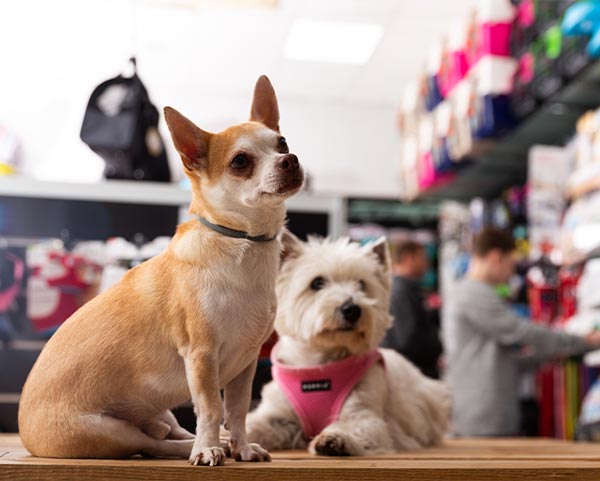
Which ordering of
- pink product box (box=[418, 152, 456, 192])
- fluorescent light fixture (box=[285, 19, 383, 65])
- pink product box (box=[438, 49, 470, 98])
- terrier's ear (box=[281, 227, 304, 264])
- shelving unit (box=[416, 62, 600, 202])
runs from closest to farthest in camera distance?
terrier's ear (box=[281, 227, 304, 264])
shelving unit (box=[416, 62, 600, 202])
pink product box (box=[438, 49, 470, 98])
pink product box (box=[418, 152, 456, 192])
fluorescent light fixture (box=[285, 19, 383, 65])

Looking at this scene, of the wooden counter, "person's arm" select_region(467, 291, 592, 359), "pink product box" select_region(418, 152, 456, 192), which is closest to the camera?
the wooden counter

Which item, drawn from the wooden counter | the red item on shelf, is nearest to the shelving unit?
the red item on shelf

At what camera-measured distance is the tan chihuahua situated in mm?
991

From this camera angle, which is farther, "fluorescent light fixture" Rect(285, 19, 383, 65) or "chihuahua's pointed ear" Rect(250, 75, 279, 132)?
"fluorescent light fixture" Rect(285, 19, 383, 65)

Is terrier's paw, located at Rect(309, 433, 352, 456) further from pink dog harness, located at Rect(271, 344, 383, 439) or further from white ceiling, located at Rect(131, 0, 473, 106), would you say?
white ceiling, located at Rect(131, 0, 473, 106)

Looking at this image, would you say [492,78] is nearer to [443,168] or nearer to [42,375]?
[443,168]

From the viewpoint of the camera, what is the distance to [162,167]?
181 centimetres

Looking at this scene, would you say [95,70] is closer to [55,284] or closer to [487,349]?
[55,284]

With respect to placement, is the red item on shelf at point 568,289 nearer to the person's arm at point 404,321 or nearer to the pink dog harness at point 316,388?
the person's arm at point 404,321

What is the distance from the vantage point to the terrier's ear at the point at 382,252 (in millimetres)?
1661

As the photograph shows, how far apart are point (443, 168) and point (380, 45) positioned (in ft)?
4.86

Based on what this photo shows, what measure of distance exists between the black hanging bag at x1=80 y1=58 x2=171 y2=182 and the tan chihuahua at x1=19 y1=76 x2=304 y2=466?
1.33 ft

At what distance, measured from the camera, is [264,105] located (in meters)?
1.07

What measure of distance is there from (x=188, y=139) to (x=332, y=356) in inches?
29.0
